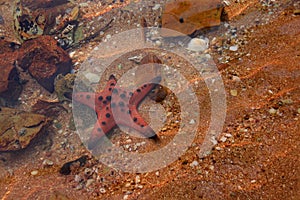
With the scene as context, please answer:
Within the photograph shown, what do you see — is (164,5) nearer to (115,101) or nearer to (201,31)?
(201,31)

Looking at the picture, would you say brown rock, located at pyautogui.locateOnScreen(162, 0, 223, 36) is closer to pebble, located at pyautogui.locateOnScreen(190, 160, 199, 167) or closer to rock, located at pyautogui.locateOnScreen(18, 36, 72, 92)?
rock, located at pyautogui.locateOnScreen(18, 36, 72, 92)

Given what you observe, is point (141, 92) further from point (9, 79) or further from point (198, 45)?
point (9, 79)

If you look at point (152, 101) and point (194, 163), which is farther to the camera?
point (152, 101)

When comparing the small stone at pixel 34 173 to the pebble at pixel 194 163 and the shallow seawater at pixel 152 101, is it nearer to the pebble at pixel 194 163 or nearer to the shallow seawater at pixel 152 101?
the shallow seawater at pixel 152 101

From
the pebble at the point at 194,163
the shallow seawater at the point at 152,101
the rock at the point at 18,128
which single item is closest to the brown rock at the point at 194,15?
the shallow seawater at the point at 152,101

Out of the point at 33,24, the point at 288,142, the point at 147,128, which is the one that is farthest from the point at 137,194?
the point at 33,24

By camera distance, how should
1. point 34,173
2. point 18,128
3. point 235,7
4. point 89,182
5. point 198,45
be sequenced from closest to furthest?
1. point 89,182
2. point 34,173
3. point 18,128
4. point 198,45
5. point 235,7

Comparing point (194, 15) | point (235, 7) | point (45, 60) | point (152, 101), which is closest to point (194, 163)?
point (152, 101)
